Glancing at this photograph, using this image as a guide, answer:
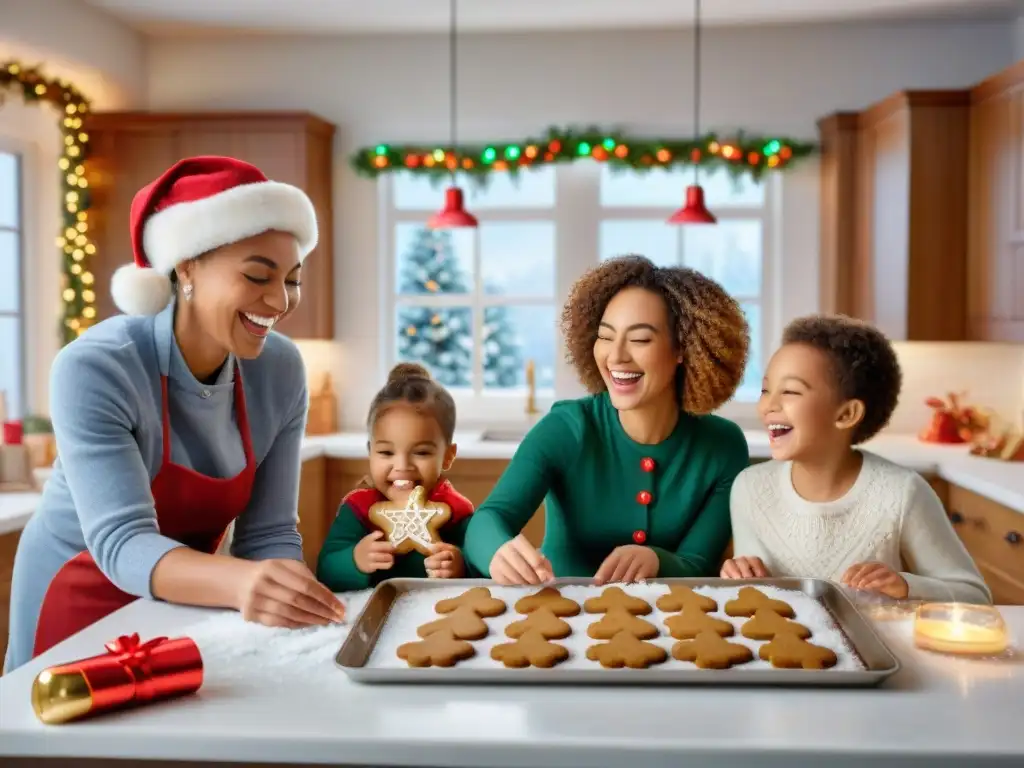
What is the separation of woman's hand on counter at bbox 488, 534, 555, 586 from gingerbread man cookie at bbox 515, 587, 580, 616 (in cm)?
5

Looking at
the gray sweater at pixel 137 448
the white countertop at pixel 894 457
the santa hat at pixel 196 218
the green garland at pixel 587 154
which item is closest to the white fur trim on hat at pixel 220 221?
the santa hat at pixel 196 218

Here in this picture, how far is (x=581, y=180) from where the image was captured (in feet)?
15.2

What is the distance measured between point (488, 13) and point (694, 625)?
3.52 meters

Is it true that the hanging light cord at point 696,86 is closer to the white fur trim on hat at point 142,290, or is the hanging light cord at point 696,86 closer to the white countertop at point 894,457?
the white countertop at point 894,457

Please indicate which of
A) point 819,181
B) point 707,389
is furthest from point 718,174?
point 707,389

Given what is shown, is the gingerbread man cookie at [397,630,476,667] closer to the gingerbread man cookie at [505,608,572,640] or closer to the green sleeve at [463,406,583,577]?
the gingerbread man cookie at [505,608,572,640]

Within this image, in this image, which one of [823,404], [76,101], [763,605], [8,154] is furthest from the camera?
[76,101]

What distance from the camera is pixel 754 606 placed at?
1319 mm

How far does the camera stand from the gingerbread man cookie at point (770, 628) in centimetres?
121

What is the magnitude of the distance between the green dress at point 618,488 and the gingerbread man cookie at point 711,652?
0.53 meters

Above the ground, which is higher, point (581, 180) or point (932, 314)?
point (581, 180)

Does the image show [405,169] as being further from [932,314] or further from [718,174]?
[932,314]

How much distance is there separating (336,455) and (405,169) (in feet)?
4.23

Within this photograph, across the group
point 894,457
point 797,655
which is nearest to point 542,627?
point 797,655
